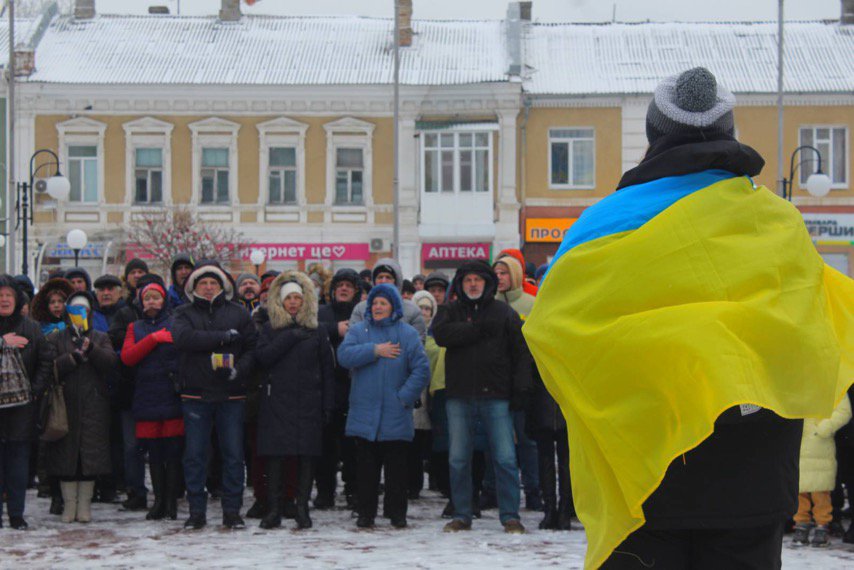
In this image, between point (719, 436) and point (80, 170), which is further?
point (80, 170)

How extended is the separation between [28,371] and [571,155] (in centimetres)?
2752

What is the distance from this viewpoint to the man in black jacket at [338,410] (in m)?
11.2

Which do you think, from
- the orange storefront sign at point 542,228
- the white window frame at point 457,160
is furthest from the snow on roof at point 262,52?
the orange storefront sign at point 542,228

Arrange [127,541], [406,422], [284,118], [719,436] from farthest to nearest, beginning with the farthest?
[284,118] → [406,422] → [127,541] → [719,436]

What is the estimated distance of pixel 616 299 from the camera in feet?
12.0

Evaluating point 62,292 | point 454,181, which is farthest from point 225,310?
point 454,181

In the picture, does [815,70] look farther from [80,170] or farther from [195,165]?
[80,170]

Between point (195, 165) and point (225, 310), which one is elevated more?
point (195, 165)

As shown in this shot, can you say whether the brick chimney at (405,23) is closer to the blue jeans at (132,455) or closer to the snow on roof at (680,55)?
the snow on roof at (680,55)

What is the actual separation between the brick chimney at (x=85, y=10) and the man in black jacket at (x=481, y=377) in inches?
1264

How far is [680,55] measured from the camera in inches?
1497

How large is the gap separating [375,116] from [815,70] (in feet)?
39.0

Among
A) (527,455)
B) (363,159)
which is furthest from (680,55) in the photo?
(527,455)

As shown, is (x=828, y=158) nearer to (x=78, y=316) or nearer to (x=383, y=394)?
(x=383, y=394)
